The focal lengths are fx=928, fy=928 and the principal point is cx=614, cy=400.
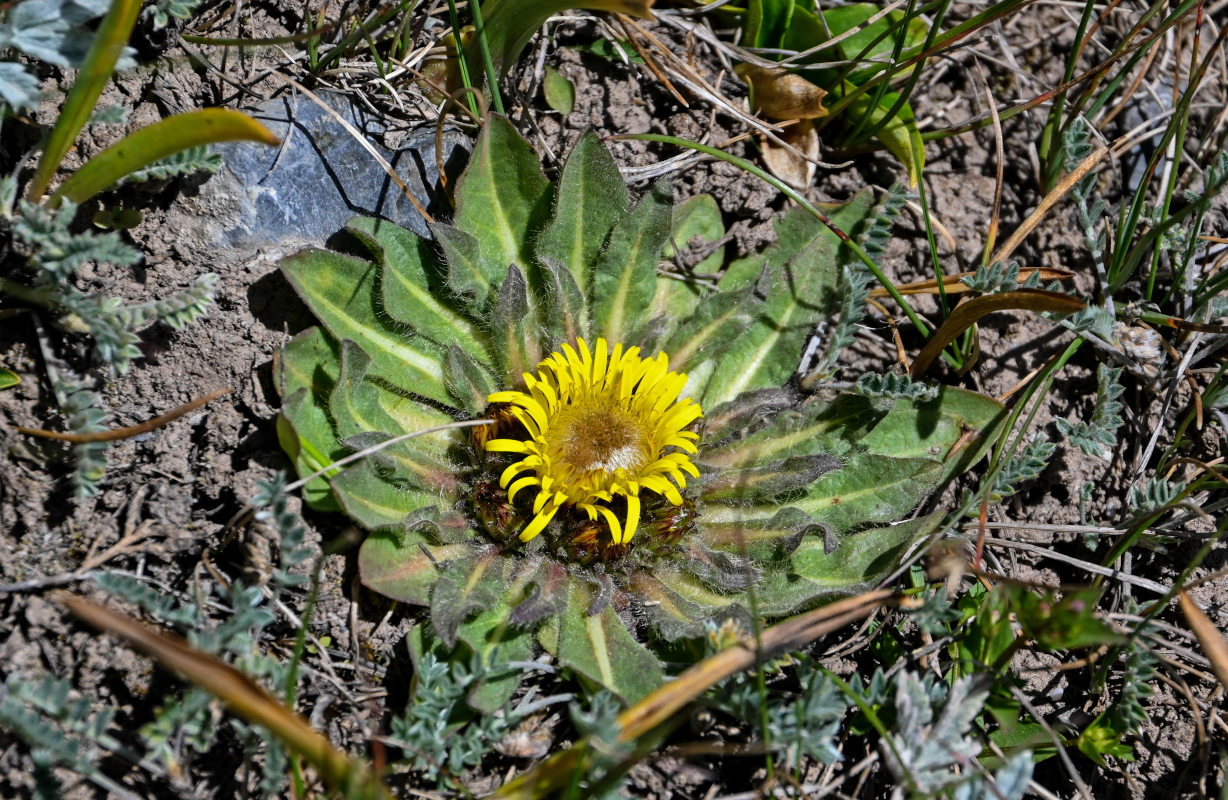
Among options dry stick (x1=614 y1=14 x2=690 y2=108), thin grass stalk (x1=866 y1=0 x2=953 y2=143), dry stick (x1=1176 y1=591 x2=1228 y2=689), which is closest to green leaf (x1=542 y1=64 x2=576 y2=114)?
dry stick (x1=614 y1=14 x2=690 y2=108)

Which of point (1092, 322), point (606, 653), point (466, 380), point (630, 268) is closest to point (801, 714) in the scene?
point (606, 653)

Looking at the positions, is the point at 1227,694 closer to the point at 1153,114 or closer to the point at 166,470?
the point at 1153,114

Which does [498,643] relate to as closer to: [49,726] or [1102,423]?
[49,726]

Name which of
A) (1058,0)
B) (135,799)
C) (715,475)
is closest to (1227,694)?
(715,475)

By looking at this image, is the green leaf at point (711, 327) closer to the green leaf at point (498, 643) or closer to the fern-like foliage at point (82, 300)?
the green leaf at point (498, 643)

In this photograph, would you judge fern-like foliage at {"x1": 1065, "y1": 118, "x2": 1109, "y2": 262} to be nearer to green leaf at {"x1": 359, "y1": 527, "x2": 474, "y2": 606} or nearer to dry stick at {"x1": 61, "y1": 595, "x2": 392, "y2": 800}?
green leaf at {"x1": 359, "y1": 527, "x2": 474, "y2": 606}

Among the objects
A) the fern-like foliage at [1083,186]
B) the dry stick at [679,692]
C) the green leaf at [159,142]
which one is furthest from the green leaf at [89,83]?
the fern-like foliage at [1083,186]
